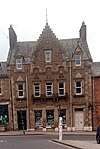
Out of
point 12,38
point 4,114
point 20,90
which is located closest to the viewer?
point 20,90

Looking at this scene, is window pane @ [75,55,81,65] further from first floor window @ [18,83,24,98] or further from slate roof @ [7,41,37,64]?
first floor window @ [18,83,24,98]

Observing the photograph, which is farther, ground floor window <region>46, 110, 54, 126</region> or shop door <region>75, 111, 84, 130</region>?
ground floor window <region>46, 110, 54, 126</region>

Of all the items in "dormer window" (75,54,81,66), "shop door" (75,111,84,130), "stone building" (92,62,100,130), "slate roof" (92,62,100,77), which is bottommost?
"shop door" (75,111,84,130)

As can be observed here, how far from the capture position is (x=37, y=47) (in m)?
47.1

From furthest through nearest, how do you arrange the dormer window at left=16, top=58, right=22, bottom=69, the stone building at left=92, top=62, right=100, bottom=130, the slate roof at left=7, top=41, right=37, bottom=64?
the slate roof at left=7, top=41, right=37, bottom=64 < the dormer window at left=16, top=58, right=22, bottom=69 < the stone building at left=92, top=62, right=100, bottom=130

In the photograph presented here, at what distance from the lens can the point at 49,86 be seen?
4672cm

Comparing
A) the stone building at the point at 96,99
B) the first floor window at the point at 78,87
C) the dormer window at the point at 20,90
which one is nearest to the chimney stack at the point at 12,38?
the dormer window at the point at 20,90

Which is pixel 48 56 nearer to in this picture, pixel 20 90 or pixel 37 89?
pixel 37 89

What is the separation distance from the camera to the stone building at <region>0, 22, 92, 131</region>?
152 ft

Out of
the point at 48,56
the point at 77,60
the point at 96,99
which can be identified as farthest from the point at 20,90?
the point at 96,99

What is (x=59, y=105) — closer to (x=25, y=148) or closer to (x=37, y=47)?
(x=37, y=47)

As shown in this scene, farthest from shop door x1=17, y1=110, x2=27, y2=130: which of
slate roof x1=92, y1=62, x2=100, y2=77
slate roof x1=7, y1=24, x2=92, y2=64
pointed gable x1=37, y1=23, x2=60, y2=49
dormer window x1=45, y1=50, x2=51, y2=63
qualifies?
slate roof x1=92, y1=62, x2=100, y2=77

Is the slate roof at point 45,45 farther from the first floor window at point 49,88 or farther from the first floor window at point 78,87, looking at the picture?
the first floor window at point 49,88

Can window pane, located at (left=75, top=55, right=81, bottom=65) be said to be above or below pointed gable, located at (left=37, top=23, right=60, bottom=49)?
below
